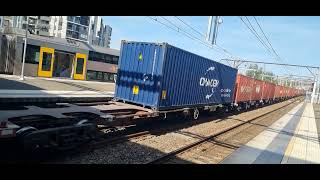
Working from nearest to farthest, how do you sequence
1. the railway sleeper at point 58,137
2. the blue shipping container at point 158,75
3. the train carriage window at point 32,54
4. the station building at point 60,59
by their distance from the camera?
1. the railway sleeper at point 58,137
2. the blue shipping container at point 158,75
3. the station building at point 60,59
4. the train carriage window at point 32,54

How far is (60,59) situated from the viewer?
30062 millimetres

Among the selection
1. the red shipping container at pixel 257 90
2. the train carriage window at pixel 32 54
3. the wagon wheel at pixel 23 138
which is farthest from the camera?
the red shipping container at pixel 257 90

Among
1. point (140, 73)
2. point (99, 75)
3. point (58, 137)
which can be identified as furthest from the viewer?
point (99, 75)

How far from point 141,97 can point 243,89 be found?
17.7 meters

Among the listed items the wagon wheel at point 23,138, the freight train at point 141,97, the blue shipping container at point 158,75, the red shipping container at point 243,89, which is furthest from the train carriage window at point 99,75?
the wagon wheel at point 23,138

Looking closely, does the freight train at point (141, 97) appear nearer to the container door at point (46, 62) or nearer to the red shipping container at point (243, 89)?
the red shipping container at point (243, 89)

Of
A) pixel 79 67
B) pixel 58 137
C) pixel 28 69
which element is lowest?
pixel 58 137

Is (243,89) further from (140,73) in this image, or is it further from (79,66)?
(140,73)

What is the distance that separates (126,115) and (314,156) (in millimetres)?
8168

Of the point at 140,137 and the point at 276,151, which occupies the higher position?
the point at 140,137

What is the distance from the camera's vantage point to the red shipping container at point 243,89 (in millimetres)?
28578

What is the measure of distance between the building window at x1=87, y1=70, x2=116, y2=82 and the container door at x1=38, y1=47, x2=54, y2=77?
5.55m

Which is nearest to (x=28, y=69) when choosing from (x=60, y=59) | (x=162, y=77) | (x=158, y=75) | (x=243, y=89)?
(x=60, y=59)
